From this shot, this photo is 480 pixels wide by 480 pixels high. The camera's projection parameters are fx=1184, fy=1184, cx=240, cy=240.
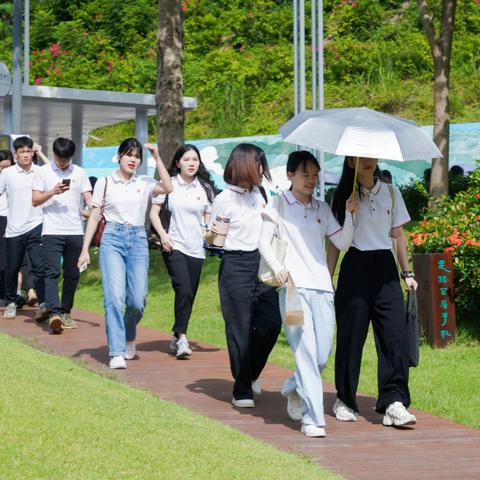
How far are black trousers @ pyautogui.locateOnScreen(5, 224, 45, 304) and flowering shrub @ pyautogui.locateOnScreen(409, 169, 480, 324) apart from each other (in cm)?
422

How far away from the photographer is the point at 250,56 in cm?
3619

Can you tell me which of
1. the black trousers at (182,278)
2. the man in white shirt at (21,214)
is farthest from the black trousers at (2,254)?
the black trousers at (182,278)

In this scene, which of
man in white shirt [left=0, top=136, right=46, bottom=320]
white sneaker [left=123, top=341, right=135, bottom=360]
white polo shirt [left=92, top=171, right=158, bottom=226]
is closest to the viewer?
white polo shirt [left=92, top=171, right=158, bottom=226]

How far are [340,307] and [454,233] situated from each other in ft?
13.0

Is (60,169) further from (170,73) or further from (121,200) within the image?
(170,73)

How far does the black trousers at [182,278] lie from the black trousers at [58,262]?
2.00 m

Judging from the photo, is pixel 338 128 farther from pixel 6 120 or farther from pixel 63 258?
pixel 6 120

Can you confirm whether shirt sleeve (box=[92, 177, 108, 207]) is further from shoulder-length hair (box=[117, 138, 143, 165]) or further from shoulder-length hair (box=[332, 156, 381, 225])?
shoulder-length hair (box=[332, 156, 381, 225])

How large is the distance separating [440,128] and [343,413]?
34.9ft

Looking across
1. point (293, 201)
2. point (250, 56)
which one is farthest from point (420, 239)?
point (250, 56)

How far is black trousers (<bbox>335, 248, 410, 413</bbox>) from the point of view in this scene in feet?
26.2

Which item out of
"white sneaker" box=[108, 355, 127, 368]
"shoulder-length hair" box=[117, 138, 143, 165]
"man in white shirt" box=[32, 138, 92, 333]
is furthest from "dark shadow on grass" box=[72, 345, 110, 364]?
"shoulder-length hair" box=[117, 138, 143, 165]

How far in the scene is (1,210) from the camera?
15000 mm

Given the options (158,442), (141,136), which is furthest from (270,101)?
(158,442)
